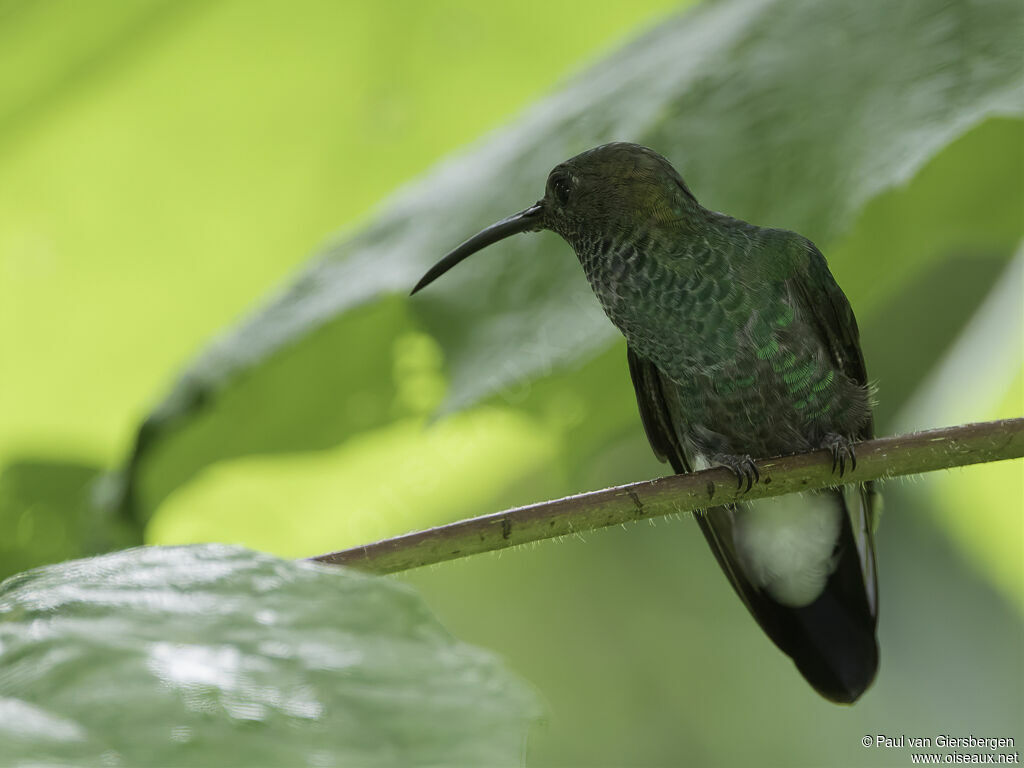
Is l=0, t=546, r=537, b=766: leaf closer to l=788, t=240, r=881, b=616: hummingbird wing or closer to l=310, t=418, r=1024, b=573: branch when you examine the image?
l=310, t=418, r=1024, b=573: branch

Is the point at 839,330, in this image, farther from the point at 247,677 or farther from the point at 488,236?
the point at 247,677

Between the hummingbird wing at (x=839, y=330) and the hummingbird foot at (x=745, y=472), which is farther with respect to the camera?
the hummingbird wing at (x=839, y=330)

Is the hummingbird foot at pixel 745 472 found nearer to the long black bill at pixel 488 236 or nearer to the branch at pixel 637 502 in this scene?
the branch at pixel 637 502

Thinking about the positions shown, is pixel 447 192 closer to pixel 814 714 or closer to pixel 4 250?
pixel 4 250

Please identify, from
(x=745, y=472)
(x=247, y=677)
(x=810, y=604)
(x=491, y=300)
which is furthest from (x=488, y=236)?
(x=810, y=604)

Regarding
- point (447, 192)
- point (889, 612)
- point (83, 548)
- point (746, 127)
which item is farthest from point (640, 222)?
point (889, 612)

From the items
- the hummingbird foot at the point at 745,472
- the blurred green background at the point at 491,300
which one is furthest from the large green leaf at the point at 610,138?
the hummingbird foot at the point at 745,472
